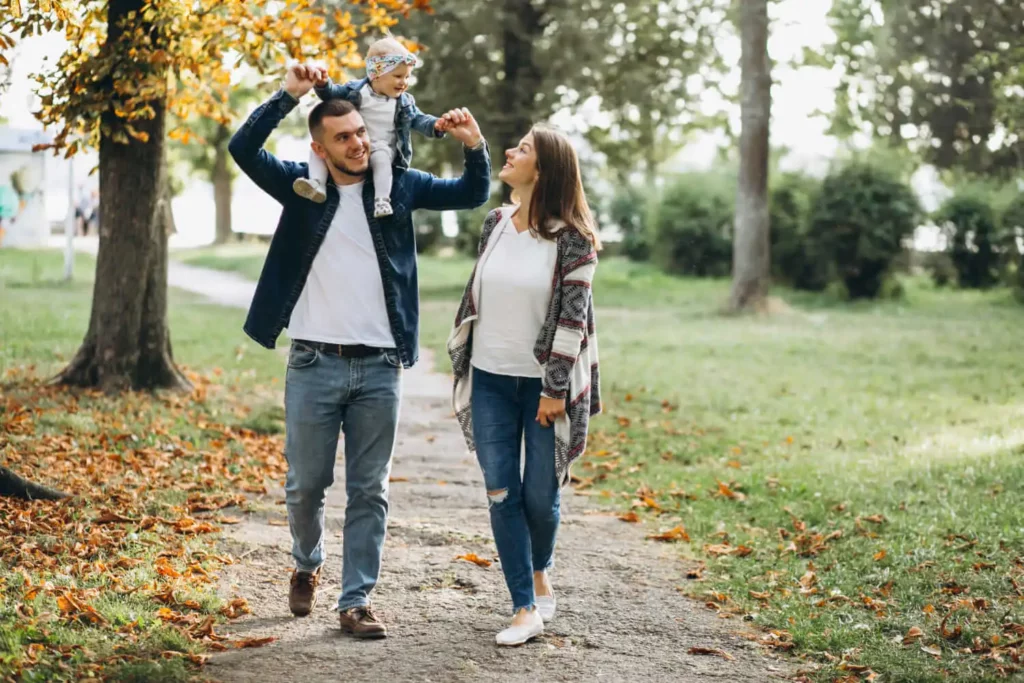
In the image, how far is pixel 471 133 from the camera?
5.07m

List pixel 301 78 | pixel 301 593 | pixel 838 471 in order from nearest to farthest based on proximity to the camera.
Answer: pixel 301 78
pixel 301 593
pixel 838 471

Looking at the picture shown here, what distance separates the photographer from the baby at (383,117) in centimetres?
500

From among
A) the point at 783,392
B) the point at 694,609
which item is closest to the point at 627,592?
the point at 694,609

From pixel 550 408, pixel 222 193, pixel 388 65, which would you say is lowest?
pixel 550 408

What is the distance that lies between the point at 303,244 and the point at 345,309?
329 millimetres

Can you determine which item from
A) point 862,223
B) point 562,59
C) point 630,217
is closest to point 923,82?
point 862,223

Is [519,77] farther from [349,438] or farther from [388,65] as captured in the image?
[349,438]

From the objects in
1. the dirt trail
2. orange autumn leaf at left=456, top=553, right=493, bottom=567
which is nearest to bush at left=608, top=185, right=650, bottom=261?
the dirt trail

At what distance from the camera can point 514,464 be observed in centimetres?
514

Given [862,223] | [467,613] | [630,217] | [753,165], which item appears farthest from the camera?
[630,217]

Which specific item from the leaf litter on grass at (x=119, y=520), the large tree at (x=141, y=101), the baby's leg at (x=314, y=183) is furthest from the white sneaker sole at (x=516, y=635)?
the large tree at (x=141, y=101)

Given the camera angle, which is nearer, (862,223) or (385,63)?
(385,63)

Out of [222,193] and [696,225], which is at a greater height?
[222,193]

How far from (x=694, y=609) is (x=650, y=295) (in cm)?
2294
